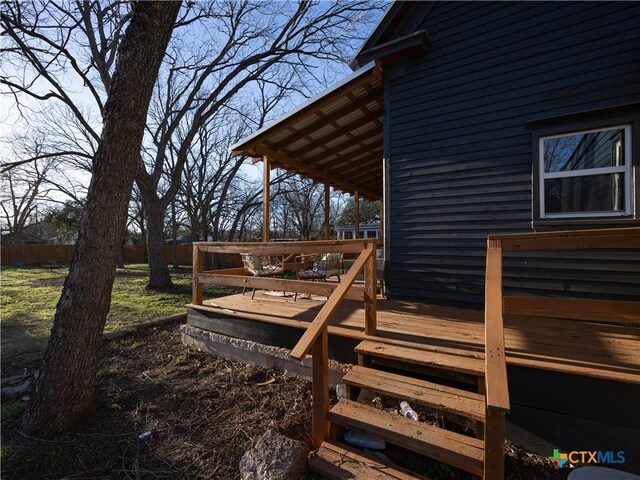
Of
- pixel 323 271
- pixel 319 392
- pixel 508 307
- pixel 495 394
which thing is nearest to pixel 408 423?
pixel 319 392

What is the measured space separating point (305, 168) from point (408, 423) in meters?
5.84

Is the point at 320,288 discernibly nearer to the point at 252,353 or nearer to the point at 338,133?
the point at 252,353

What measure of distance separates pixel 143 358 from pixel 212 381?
4.79 feet

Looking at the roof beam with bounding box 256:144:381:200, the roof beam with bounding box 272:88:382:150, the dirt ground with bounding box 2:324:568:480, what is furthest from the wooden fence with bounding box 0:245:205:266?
the dirt ground with bounding box 2:324:568:480

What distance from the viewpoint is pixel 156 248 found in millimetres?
10016

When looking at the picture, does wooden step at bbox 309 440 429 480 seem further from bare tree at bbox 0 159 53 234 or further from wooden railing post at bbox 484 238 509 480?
bare tree at bbox 0 159 53 234

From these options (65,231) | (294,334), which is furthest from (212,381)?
(65,231)

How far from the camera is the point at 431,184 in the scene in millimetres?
4602

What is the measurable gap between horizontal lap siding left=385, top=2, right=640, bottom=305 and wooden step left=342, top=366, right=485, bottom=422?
2321 mm

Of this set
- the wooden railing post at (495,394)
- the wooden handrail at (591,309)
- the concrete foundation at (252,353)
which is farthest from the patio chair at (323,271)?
the wooden railing post at (495,394)

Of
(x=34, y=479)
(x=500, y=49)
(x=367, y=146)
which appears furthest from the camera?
(x=367, y=146)

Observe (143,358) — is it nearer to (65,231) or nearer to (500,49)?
(500,49)

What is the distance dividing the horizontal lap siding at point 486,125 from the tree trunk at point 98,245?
3522 millimetres

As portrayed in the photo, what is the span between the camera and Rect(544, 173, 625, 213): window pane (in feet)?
11.7
